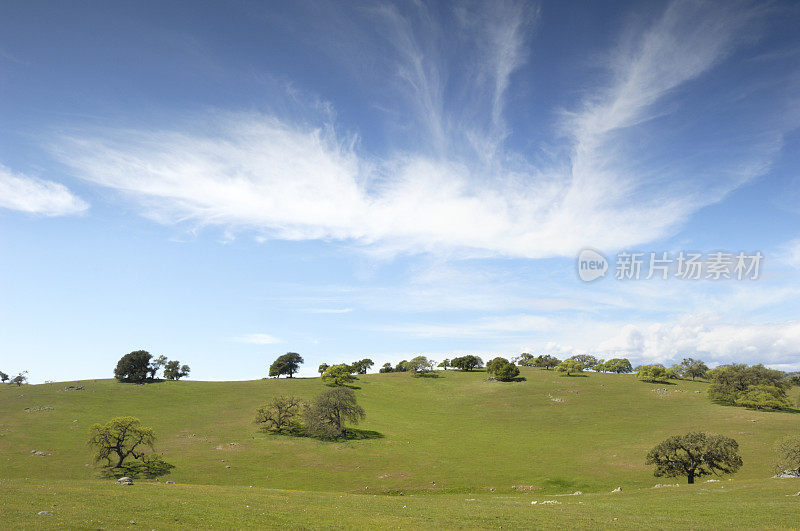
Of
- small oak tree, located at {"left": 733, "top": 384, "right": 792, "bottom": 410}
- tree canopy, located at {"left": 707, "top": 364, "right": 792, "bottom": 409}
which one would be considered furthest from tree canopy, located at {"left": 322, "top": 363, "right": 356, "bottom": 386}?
small oak tree, located at {"left": 733, "top": 384, "right": 792, "bottom": 410}

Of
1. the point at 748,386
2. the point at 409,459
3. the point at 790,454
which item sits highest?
the point at 790,454

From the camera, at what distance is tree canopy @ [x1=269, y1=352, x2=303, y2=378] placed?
555 ft

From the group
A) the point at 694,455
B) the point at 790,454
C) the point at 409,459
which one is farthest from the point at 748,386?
the point at 409,459

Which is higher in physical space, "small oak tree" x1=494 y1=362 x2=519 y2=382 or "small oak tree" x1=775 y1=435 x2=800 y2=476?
"small oak tree" x1=775 y1=435 x2=800 y2=476

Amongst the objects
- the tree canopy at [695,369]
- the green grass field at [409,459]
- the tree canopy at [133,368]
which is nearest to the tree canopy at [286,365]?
the green grass field at [409,459]

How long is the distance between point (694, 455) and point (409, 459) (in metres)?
45.7

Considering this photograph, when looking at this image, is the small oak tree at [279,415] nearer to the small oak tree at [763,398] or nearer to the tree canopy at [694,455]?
the tree canopy at [694,455]

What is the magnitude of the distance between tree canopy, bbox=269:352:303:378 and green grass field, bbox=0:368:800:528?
19931mm

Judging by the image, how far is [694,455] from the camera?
2082 inches

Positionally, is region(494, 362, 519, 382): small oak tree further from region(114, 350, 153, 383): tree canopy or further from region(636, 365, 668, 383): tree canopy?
region(114, 350, 153, 383): tree canopy

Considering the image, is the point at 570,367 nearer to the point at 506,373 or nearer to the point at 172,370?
the point at 506,373

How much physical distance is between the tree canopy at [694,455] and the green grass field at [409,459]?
3.10m

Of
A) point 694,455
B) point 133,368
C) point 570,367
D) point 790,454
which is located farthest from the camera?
point 570,367

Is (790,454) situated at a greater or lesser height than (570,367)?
greater
